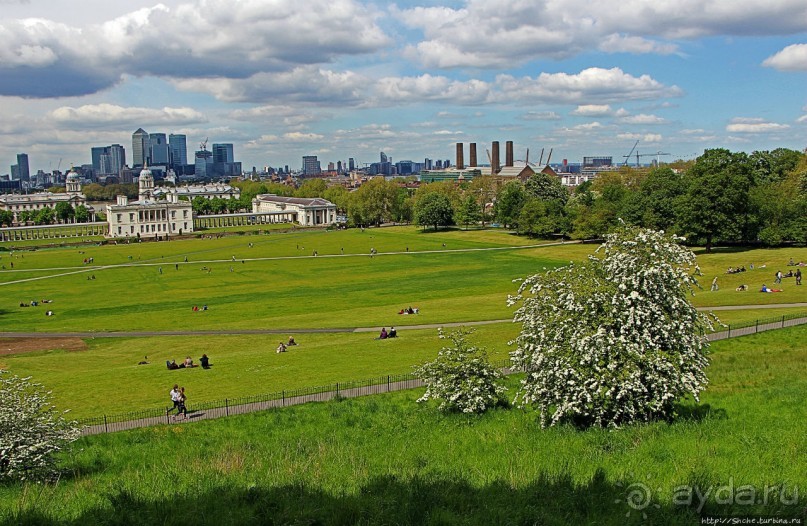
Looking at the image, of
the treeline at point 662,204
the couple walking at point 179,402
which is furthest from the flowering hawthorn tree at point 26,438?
the treeline at point 662,204

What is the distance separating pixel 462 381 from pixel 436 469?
269 inches

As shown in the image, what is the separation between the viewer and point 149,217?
17000 centimetres

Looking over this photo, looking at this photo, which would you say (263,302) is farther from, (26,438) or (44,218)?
(44,218)

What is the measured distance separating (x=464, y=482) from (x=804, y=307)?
3497 centimetres

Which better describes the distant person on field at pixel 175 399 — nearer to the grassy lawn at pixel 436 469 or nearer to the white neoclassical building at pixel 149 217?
the grassy lawn at pixel 436 469

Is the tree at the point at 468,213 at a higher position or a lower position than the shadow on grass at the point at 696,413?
higher

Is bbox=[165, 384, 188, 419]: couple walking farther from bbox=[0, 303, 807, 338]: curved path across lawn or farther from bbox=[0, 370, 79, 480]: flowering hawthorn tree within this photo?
bbox=[0, 303, 807, 338]: curved path across lawn

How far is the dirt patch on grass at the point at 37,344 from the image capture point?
41756 mm

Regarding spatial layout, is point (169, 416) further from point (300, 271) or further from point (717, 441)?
point (300, 271)

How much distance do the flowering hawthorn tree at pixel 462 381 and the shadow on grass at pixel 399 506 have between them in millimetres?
7715

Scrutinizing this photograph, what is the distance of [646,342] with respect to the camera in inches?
672

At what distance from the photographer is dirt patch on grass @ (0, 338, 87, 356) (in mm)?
41756

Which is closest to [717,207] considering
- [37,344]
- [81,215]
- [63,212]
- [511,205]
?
[511,205]

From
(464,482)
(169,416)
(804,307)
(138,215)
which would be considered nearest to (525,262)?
(804,307)
